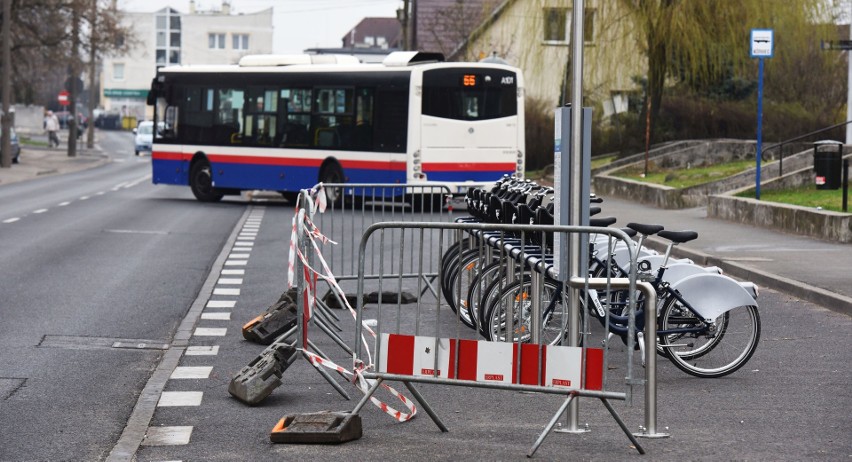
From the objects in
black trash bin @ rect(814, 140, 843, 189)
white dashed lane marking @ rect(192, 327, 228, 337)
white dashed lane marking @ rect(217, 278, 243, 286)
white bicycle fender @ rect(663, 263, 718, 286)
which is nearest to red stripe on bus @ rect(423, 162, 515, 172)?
black trash bin @ rect(814, 140, 843, 189)

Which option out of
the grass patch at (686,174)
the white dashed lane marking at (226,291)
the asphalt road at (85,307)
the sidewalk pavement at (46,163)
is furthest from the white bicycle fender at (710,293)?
the sidewalk pavement at (46,163)

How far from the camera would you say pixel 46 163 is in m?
60.0

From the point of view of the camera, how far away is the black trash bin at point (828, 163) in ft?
79.9

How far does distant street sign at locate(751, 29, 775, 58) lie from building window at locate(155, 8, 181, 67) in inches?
4978

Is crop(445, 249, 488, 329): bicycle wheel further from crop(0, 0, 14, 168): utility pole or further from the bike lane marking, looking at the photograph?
crop(0, 0, 14, 168): utility pole

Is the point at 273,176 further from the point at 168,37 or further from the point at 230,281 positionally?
the point at 168,37

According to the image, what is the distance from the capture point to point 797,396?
28.2 feet

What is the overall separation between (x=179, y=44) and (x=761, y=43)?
129199 mm

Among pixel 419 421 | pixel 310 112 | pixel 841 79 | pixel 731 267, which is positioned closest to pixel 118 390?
pixel 419 421

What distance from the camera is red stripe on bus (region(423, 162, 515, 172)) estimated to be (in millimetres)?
29406

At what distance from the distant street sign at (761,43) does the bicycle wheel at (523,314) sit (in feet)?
47.9

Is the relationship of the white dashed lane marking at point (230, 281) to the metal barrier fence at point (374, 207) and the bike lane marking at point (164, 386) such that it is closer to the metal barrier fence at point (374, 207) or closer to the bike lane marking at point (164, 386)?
the bike lane marking at point (164, 386)

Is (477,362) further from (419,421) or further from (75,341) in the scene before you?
(75,341)

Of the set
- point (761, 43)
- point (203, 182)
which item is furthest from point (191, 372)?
point (203, 182)
